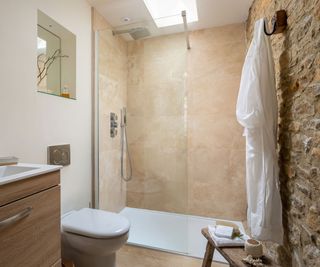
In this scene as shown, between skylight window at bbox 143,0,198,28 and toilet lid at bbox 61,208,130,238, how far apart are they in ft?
6.74

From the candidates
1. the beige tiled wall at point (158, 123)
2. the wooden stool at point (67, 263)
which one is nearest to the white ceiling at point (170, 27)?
the beige tiled wall at point (158, 123)

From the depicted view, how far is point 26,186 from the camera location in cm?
87

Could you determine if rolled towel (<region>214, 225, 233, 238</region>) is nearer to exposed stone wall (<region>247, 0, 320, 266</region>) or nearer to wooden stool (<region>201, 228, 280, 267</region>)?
wooden stool (<region>201, 228, 280, 267</region>)

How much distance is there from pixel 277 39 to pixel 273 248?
1.54 metres

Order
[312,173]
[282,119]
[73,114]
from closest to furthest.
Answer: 1. [312,173]
2. [282,119]
3. [73,114]

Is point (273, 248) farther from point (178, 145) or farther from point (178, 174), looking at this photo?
point (178, 145)

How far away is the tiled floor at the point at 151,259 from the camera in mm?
1674

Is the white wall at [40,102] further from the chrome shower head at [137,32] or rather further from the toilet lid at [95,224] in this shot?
the chrome shower head at [137,32]

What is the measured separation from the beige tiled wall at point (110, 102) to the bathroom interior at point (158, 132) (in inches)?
0.7

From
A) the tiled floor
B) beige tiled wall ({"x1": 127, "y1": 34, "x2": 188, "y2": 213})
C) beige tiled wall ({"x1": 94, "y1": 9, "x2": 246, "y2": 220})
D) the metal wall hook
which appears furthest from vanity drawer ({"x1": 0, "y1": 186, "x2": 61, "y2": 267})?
the metal wall hook

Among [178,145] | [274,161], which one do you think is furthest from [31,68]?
[274,161]

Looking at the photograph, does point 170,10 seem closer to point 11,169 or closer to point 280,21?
point 280,21

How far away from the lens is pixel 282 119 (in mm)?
1372

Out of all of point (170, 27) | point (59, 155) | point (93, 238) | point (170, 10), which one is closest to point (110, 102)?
point (59, 155)
